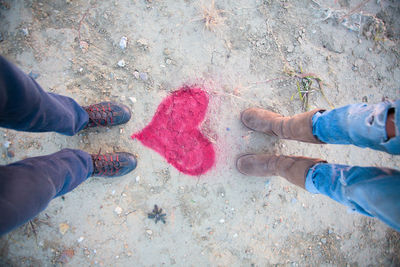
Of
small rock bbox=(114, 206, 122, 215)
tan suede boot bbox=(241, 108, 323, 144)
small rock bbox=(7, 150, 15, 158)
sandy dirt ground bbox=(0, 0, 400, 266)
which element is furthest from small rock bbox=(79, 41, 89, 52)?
tan suede boot bbox=(241, 108, 323, 144)

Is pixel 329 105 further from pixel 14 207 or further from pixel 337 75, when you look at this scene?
pixel 14 207

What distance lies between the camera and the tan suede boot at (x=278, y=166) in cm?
165

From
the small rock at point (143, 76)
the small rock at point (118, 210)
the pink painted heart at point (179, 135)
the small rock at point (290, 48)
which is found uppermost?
the small rock at point (290, 48)

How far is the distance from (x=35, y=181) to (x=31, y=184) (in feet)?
0.09

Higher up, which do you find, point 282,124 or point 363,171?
point 363,171

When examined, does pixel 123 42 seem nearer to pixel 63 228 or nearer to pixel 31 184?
pixel 31 184

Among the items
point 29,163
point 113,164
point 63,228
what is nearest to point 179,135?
point 113,164

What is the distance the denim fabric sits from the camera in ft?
3.58

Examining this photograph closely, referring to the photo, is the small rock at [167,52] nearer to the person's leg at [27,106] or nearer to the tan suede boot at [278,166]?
the person's leg at [27,106]

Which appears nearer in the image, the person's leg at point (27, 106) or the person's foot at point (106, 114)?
the person's leg at point (27, 106)

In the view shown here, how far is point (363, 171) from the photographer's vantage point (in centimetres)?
129

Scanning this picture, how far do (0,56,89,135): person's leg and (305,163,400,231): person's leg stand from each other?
5.72ft

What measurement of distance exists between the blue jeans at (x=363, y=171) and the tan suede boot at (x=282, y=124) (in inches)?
2.5

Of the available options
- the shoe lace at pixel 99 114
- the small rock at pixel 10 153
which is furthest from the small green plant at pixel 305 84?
the small rock at pixel 10 153
